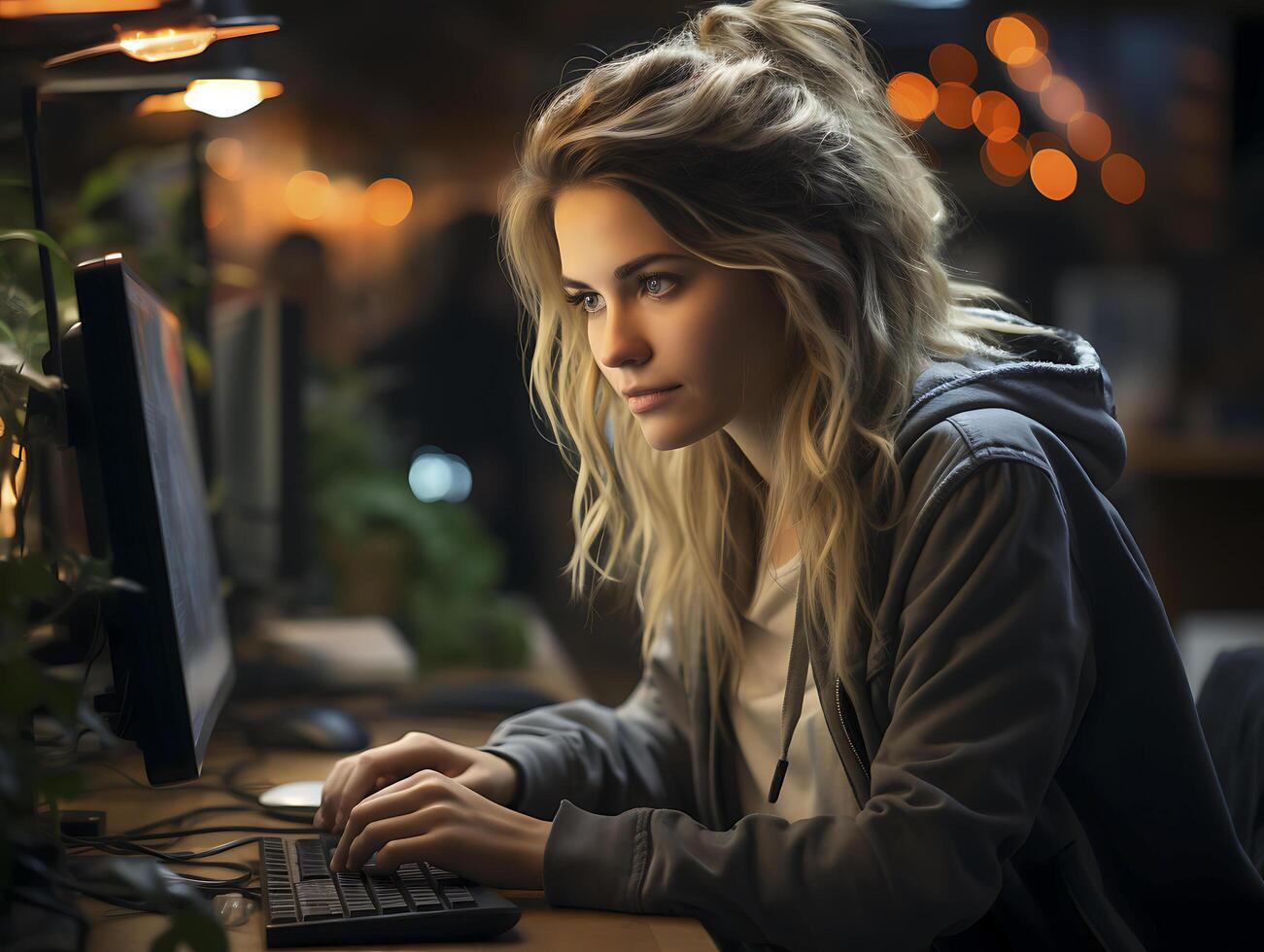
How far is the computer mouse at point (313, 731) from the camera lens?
4.23 ft

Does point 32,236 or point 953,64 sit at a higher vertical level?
point 953,64

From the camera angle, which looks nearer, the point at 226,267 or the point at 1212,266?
the point at 226,267

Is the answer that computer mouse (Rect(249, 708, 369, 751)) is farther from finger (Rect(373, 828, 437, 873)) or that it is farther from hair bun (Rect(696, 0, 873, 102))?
hair bun (Rect(696, 0, 873, 102))

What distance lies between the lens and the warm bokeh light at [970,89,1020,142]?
5.28 meters

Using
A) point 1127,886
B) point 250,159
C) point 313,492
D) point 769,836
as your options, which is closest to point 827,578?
point 769,836

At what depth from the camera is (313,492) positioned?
2393 mm

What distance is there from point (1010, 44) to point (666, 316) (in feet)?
15.9

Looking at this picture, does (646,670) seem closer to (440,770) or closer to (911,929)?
(440,770)

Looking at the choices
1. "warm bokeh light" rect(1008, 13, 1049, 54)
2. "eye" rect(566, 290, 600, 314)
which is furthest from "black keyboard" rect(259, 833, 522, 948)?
"warm bokeh light" rect(1008, 13, 1049, 54)

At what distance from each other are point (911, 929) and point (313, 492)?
1.80m

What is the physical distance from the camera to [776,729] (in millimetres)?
1107

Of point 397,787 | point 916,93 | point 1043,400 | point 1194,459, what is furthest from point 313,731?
point 916,93

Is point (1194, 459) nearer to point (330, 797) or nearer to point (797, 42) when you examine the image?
point (797, 42)

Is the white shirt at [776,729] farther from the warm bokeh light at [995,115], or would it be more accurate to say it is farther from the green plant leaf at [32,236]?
the warm bokeh light at [995,115]
